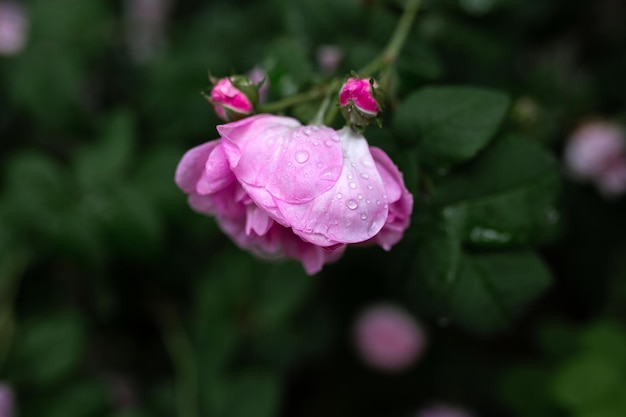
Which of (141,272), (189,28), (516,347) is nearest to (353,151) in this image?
(141,272)

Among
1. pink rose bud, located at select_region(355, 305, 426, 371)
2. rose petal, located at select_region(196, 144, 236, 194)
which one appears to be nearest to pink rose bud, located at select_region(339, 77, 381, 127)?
rose petal, located at select_region(196, 144, 236, 194)

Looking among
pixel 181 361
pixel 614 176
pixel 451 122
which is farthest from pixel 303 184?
pixel 614 176

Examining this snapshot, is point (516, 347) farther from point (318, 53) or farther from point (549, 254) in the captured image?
point (318, 53)

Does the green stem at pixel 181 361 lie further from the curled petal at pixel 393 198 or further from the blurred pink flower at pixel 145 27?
the curled petal at pixel 393 198

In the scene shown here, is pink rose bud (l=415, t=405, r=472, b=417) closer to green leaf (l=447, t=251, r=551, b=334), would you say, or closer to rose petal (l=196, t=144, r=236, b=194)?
green leaf (l=447, t=251, r=551, b=334)

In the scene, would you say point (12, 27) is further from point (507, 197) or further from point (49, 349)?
point (507, 197)

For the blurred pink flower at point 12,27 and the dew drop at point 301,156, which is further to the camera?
the blurred pink flower at point 12,27

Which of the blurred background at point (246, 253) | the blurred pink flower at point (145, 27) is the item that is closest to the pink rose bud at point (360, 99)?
the blurred background at point (246, 253)
